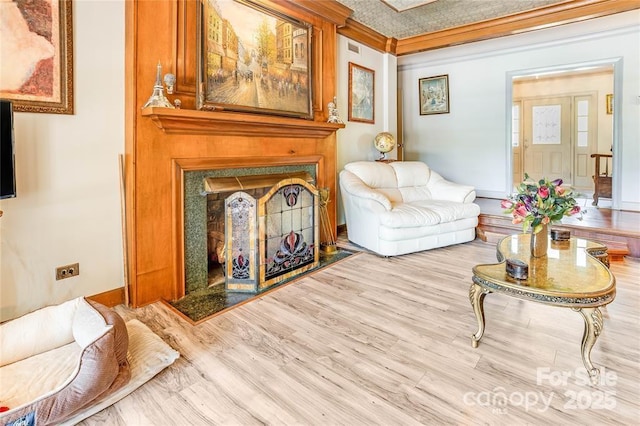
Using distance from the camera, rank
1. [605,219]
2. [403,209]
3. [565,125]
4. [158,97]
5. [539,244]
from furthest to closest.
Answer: [565,125], [605,219], [403,209], [158,97], [539,244]

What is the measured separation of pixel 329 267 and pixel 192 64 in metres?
2.17

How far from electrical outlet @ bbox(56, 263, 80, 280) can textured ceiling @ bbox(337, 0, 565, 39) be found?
3740mm

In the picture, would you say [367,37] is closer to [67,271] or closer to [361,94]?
[361,94]

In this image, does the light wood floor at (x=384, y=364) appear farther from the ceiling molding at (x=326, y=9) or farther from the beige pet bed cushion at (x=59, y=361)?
the ceiling molding at (x=326, y=9)

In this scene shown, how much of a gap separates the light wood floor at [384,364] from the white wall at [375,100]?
2.40m

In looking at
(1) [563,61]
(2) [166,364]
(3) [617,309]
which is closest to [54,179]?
(2) [166,364]

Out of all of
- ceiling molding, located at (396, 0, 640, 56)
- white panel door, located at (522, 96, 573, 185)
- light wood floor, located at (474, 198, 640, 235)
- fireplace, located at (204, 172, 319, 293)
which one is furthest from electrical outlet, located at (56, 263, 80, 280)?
white panel door, located at (522, 96, 573, 185)

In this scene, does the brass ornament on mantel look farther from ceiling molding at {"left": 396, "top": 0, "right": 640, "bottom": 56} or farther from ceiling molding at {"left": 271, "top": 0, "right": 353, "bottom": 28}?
ceiling molding at {"left": 396, "top": 0, "right": 640, "bottom": 56}

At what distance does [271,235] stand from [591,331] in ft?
7.37

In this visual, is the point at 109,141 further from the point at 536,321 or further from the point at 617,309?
the point at 617,309

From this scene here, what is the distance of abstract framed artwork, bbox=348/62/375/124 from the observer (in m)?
4.52

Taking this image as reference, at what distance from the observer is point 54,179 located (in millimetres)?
2113

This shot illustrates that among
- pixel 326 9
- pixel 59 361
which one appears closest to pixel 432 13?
pixel 326 9

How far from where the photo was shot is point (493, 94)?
5750 millimetres
